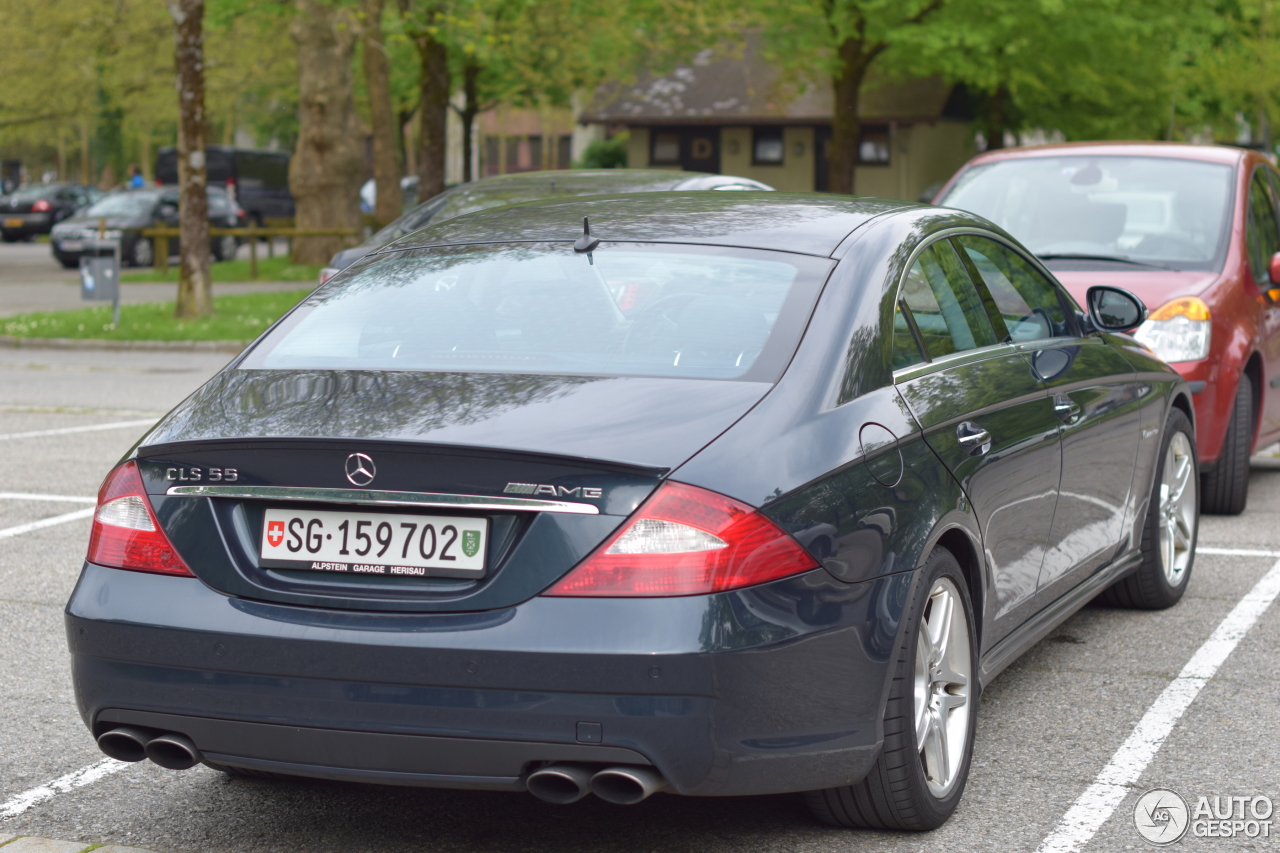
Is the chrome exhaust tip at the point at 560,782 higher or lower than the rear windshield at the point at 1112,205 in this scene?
lower

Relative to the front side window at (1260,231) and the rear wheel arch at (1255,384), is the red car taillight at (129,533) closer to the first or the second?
the rear wheel arch at (1255,384)

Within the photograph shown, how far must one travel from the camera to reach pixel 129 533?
11.7 feet

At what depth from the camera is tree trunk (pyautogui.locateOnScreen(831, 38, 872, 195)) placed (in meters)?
29.2

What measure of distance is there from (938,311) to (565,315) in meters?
1.03

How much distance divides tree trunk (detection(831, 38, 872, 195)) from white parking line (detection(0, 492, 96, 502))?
73.0 feet

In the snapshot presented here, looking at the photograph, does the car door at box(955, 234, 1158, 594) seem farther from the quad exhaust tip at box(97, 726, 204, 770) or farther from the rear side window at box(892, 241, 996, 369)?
the quad exhaust tip at box(97, 726, 204, 770)

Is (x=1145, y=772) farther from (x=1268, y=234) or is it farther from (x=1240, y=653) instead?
(x=1268, y=234)

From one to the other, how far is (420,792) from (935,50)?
79.0 ft

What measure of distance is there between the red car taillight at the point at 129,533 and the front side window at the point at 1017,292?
240 centimetres

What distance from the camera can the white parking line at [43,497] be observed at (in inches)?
338

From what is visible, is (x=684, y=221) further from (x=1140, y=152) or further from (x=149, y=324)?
(x=149, y=324)

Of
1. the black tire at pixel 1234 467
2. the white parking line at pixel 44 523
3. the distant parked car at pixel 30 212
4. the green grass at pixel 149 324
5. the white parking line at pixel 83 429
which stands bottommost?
the distant parked car at pixel 30 212

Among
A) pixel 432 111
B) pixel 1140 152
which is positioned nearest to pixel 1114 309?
pixel 1140 152

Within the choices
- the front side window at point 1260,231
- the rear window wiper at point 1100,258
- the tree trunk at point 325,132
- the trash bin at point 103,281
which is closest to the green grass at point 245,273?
the tree trunk at point 325,132
